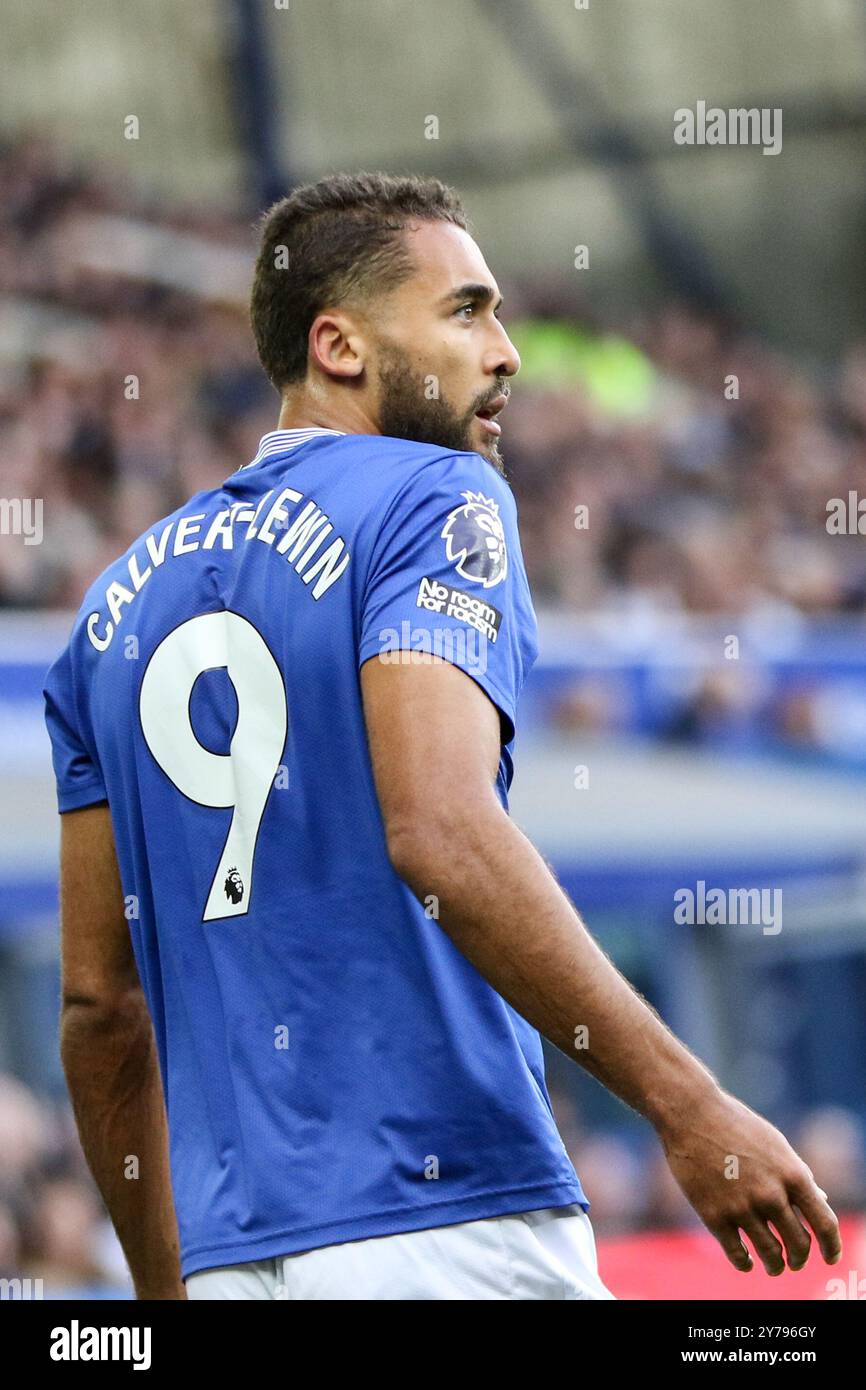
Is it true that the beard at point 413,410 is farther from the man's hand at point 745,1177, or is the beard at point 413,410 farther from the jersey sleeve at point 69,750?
the man's hand at point 745,1177

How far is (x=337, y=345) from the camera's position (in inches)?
98.5

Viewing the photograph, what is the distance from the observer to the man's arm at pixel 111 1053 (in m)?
2.54

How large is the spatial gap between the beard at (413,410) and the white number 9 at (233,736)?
34 centimetres

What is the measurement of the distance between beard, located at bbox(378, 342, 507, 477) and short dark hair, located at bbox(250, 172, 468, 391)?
104 millimetres

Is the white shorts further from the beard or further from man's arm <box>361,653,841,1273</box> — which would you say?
the beard

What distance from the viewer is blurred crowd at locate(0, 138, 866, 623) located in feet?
34.5

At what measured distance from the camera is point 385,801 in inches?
84.4

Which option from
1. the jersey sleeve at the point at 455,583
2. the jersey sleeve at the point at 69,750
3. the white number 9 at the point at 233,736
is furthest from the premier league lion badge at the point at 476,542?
the jersey sleeve at the point at 69,750

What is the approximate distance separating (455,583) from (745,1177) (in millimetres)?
717

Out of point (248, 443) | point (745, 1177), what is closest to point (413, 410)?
→ point (745, 1177)

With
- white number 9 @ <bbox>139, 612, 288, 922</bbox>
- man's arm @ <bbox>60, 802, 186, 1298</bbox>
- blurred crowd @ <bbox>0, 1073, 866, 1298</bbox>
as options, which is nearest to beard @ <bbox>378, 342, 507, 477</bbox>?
white number 9 @ <bbox>139, 612, 288, 922</bbox>

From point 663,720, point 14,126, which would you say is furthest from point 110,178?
point 663,720

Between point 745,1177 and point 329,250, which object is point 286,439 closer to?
point 329,250
